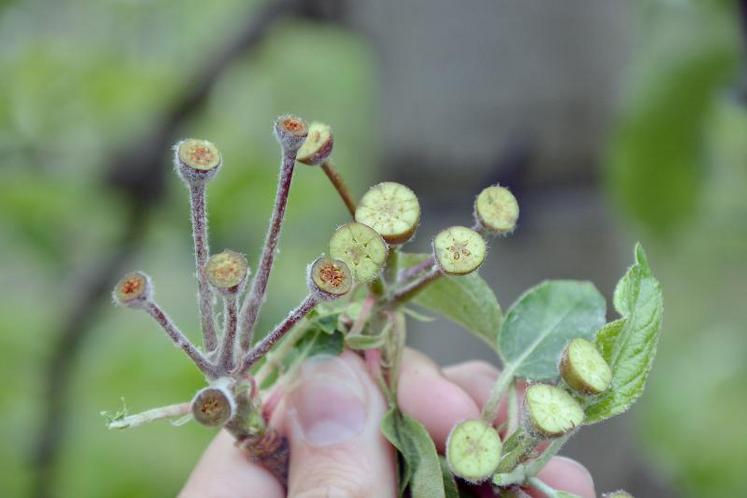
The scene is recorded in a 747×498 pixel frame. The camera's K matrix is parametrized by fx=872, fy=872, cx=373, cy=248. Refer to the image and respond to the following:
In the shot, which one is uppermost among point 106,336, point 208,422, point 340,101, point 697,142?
point 697,142

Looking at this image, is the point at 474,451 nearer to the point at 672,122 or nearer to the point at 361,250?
the point at 361,250

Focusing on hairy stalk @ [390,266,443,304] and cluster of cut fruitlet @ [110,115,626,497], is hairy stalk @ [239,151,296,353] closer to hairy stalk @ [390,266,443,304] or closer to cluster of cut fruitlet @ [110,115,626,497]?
cluster of cut fruitlet @ [110,115,626,497]

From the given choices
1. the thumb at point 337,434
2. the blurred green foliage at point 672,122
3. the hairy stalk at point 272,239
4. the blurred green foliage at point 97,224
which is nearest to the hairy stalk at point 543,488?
the thumb at point 337,434

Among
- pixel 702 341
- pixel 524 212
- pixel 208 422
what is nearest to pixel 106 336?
pixel 524 212

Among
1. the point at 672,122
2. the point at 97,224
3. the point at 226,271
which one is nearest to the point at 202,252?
the point at 226,271

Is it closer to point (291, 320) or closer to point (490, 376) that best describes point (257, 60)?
point (490, 376)

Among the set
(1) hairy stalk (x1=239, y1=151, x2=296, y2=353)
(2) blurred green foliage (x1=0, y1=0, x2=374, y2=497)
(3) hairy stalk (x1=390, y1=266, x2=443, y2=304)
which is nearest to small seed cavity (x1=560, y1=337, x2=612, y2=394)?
(3) hairy stalk (x1=390, y1=266, x2=443, y2=304)

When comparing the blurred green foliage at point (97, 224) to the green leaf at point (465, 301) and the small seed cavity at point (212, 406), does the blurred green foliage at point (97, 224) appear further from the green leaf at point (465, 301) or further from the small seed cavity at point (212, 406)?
the small seed cavity at point (212, 406)
